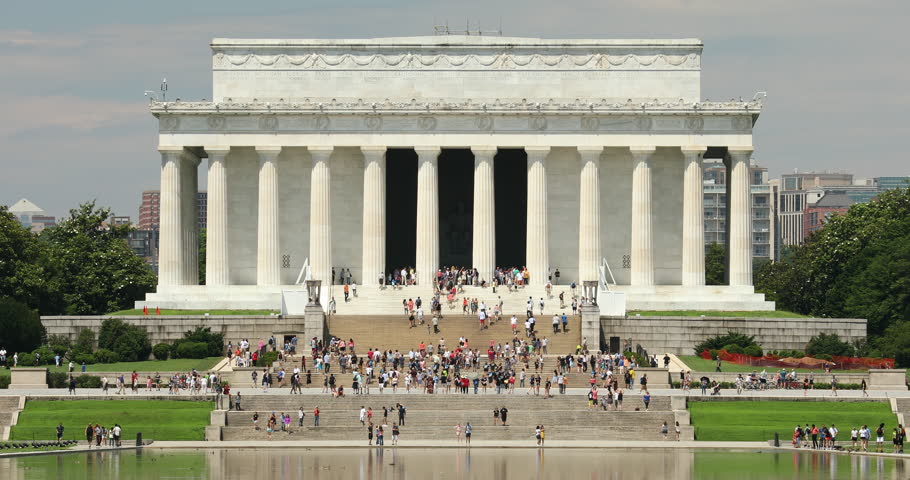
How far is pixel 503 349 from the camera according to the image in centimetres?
11775

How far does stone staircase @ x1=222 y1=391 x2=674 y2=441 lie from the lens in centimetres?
9769

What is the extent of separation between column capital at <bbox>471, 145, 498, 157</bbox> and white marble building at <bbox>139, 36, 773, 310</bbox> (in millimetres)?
238

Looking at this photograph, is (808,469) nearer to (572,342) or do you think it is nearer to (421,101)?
(572,342)

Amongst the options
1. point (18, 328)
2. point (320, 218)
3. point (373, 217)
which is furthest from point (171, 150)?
point (18, 328)

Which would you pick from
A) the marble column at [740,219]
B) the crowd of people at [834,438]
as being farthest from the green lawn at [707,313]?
the crowd of people at [834,438]

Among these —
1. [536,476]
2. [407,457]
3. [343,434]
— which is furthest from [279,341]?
[536,476]

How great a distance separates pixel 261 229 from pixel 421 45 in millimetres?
18770

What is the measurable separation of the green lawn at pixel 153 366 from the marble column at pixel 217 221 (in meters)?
18.4

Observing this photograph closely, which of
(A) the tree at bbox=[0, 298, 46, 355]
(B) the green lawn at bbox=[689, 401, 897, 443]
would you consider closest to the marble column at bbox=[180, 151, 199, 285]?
(A) the tree at bbox=[0, 298, 46, 355]

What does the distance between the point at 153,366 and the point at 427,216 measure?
29.5 m

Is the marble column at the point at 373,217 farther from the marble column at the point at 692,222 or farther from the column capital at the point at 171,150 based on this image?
the marble column at the point at 692,222

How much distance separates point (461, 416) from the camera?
9944 centimetres

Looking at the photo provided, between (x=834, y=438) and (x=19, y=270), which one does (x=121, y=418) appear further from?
(x=19, y=270)

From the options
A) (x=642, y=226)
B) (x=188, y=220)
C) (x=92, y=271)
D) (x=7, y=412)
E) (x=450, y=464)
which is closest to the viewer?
(x=450, y=464)
